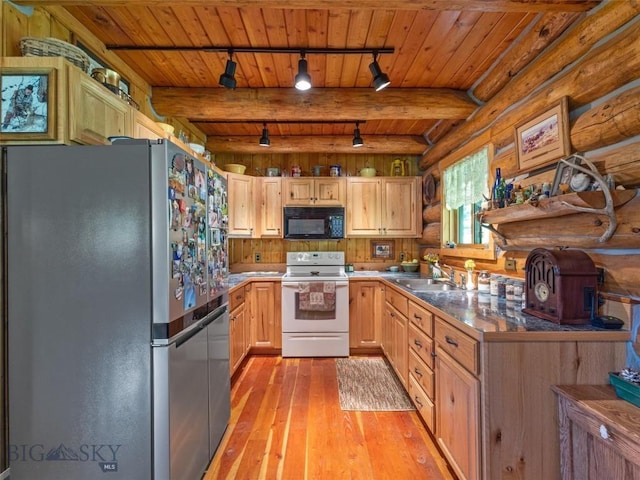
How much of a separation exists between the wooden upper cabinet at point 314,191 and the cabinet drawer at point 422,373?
2.19m

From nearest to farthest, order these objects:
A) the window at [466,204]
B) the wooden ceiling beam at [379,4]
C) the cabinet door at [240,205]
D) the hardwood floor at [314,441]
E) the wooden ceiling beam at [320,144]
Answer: the wooden ceiling beam at [379,4], the hardwood floor at [314,441], the window at [466,204], the cabinet door at [240,205], the wooden ceiling beam at [320,144]

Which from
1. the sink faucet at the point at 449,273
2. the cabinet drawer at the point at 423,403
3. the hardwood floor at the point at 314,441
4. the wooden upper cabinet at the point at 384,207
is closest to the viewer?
the hardwood floor at the point at 314,441

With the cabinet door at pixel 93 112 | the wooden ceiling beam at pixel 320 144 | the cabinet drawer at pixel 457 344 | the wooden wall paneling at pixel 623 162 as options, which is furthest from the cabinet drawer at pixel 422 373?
the wooden ceiling beam at pixel 320 144

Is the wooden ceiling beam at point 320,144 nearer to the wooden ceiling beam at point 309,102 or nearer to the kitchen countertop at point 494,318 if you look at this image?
the wooden ceiling beam at point 309,102

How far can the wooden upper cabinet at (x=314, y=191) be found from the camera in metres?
4.01

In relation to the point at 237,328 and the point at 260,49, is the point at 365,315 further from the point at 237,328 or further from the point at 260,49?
the point at 260,49

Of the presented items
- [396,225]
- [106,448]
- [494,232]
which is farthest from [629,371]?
[396,225]

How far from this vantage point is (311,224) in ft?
13.0

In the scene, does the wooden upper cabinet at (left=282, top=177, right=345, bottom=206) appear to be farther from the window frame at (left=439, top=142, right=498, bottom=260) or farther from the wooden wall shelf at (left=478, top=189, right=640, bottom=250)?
the wooden wall shelf at (left=478, top=189, right=640, bottom=250)

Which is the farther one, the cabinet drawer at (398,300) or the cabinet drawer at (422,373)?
the cabinet drawer at (398,300)

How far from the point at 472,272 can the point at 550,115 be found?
1368mm

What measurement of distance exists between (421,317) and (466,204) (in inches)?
53.8

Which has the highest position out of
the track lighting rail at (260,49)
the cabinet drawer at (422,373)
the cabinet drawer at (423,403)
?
the track lighting rail at (260,49)

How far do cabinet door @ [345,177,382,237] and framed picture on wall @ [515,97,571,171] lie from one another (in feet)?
6.67
